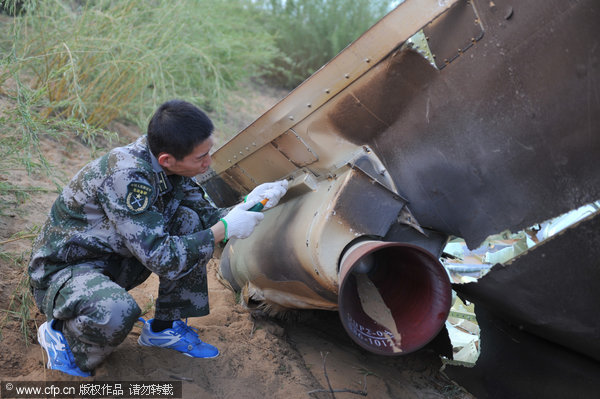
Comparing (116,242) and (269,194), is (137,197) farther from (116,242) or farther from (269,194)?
(269,194)

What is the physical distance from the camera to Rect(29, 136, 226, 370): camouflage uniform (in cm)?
178

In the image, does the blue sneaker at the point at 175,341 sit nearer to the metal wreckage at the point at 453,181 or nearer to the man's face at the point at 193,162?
the metal wreckage at the point at 453,181

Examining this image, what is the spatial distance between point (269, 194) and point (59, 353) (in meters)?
1.03

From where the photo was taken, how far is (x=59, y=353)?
1.86 m

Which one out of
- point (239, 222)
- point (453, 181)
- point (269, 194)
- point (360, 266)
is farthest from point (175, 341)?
point (453, 181)

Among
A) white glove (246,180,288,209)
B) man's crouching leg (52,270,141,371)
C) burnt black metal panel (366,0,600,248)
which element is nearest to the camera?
burnt black metal panel (366,0,600,248)

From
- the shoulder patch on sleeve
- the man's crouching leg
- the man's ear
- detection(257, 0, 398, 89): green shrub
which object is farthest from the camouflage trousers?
detection(257, 0, 398, 89): green shrub

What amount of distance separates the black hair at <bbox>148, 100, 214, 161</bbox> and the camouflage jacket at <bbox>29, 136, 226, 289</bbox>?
11cm

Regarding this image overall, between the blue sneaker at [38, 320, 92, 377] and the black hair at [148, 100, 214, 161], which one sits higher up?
the black hair at [148, 100, 214, 161]

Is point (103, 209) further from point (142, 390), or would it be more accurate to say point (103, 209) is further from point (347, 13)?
point (347, 13)

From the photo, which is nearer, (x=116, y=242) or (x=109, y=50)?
(x=116, y=242)

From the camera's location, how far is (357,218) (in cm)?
193

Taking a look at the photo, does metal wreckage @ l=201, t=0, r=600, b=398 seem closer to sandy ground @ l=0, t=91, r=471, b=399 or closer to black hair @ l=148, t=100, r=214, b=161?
sandy ground @ l=0, t=91, r=471, b=399

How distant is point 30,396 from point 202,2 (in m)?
3.86
